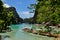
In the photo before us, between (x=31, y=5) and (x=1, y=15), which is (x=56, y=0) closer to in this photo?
(x=31, y=5)

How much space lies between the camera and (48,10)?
167ft

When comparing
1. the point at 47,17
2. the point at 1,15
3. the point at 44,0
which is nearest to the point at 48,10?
the point at 47,17

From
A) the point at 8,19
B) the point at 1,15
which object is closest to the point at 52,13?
the point at 1,15

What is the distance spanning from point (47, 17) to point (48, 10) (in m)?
1.72

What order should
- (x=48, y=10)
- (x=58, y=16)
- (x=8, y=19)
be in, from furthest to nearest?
(x=8, y=19) → (x=48, y=10) → (x=58, y=16)

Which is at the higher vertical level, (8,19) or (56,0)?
(56,0)

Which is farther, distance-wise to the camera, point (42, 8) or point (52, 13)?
point (42, 8)

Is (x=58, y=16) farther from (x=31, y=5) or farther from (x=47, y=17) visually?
(x=31, y=5)

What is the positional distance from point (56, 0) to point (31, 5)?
13.1 m

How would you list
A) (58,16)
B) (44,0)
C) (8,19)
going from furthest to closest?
(8,19) → (44,0) → (58,16)

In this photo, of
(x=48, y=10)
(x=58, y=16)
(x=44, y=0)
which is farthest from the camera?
(x=44, y=0)

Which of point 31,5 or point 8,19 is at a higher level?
point 31,5

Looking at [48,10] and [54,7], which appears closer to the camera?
[54,7]

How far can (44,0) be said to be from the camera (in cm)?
5497
